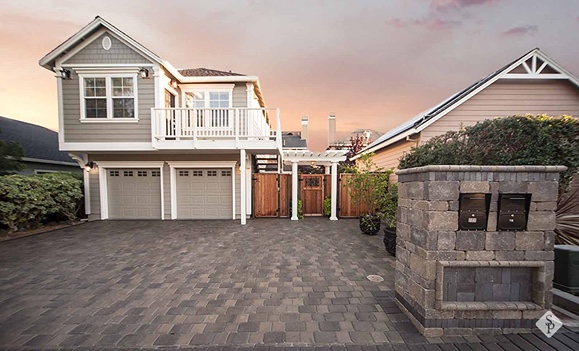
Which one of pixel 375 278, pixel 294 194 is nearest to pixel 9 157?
pixel 294 194

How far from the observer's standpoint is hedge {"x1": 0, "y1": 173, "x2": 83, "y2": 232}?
588cm

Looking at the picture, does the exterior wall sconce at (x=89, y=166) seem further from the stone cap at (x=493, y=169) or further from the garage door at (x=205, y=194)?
the stone cap at (x=493, y=169)

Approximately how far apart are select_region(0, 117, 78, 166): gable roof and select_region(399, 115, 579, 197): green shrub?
1679 centimetres

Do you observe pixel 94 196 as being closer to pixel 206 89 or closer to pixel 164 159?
pixel 164 159

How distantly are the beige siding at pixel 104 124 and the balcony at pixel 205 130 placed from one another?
0.66 metres

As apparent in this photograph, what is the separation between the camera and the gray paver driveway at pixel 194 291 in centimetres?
227

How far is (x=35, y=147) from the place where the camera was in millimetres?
10938

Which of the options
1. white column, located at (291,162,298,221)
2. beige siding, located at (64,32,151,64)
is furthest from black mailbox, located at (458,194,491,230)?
beige siding, located at (64,32,151,64)

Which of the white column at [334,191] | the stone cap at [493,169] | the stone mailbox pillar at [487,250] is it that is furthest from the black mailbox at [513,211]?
the white column at [334,191]

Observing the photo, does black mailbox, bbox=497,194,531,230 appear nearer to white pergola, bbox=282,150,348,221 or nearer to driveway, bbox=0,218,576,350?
driveway, bbox=0,218,576,350

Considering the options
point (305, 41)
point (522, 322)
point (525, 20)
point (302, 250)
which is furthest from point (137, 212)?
point (525, 20)

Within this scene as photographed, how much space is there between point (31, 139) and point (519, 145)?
1959 centimetres

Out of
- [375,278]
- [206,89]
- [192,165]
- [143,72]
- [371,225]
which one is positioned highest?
[143,72]

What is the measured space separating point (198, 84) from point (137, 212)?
5.73 m
